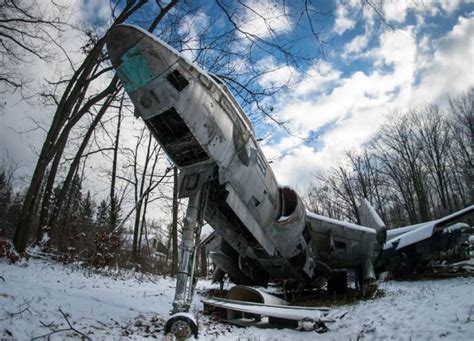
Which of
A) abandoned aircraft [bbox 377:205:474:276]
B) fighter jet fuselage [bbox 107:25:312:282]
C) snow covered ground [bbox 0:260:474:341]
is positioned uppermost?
fighter jet fuselage [bbox 107:25:312:282]

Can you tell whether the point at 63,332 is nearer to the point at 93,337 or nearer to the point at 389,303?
the point at 93,337

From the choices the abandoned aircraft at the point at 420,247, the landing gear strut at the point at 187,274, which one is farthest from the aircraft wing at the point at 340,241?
the landing gear strut at the point at 187,274

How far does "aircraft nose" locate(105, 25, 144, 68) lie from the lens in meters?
4.59

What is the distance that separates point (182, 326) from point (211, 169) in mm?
2854

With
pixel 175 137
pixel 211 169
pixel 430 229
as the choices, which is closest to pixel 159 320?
pixel 211 169

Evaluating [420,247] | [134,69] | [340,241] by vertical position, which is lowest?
[420,247]

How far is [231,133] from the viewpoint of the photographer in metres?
5.82

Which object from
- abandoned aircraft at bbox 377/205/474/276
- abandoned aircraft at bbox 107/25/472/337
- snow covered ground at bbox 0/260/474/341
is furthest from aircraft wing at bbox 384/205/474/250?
snow covered ground at bbox 0/260/474/341

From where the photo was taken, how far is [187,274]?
16.4 ft

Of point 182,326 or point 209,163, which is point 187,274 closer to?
point 182,326

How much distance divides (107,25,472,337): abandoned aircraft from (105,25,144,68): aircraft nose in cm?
1

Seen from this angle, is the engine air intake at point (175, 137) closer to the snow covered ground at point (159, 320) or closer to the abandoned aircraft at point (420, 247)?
the snow covered ground at point (159, 320)

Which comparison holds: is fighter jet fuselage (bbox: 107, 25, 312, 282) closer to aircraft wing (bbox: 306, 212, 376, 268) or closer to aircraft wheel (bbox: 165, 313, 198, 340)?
aircraft wing (bbox: 306, 212, 376, 268)

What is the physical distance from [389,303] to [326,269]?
3095mm
